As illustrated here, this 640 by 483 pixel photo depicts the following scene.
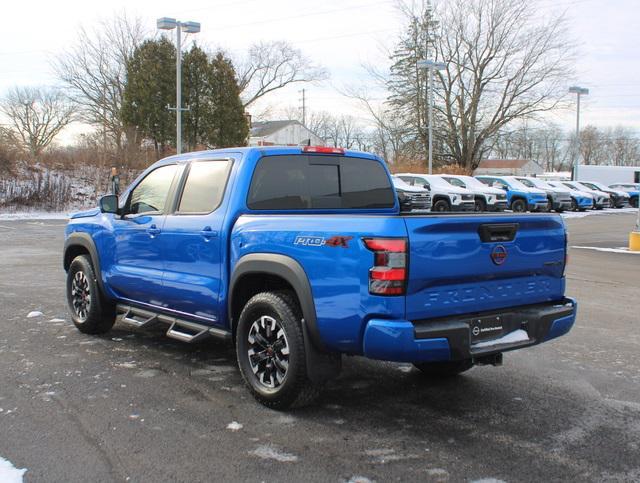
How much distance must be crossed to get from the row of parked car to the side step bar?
11912 mm

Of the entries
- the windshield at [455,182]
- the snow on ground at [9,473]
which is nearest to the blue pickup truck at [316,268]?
the snow on ground at [9,473]

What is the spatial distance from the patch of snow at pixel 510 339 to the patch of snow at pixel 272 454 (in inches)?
51.4

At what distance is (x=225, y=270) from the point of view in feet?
15.2

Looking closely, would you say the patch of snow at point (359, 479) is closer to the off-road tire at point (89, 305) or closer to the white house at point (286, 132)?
the off-road tire at point (89, 305)

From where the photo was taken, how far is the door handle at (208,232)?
4742mm

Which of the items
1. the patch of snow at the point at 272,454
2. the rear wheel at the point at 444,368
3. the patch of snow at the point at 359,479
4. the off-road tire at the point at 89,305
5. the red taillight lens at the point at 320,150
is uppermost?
the red taillight lens at the point at 320,150

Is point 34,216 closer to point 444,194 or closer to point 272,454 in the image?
point 444,194

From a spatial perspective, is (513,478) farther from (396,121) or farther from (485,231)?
(396,121)

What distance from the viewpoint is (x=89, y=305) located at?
6.31 m

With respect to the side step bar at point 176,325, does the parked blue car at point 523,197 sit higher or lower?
higher

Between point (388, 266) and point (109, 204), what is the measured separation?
3310mm

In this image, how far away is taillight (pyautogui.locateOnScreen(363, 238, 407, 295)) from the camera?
356 centimetres

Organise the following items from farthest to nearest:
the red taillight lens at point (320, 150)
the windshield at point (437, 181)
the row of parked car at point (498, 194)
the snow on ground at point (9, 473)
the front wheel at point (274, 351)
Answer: the windshield at point (437, 181)
the row of parked car at point (498, 194)
the red taillight lens at point (320, 150)
the front wheel at point (274, 351)
the snow on ground at point (9, 473)

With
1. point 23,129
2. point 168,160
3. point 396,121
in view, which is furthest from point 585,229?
point 23,129
